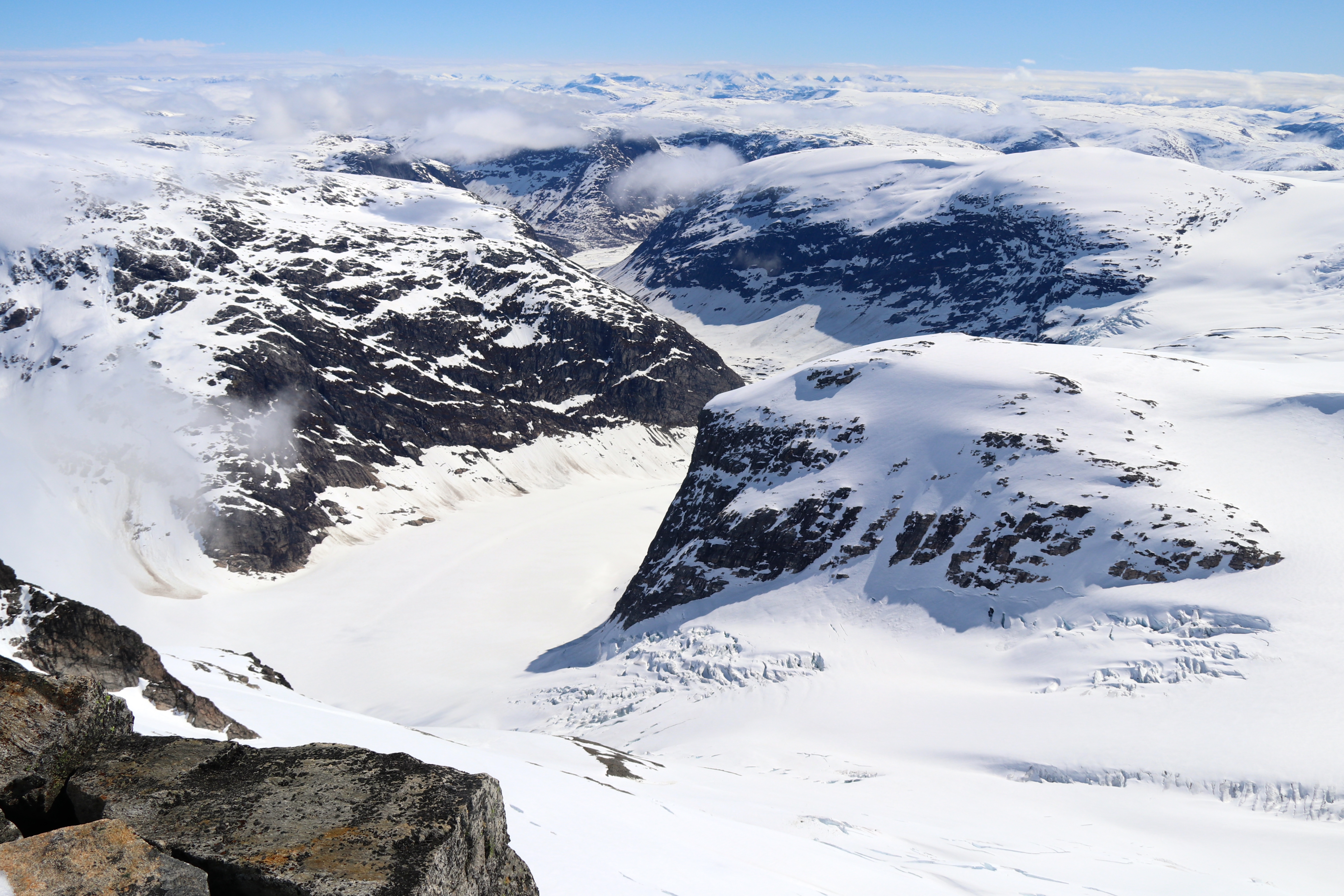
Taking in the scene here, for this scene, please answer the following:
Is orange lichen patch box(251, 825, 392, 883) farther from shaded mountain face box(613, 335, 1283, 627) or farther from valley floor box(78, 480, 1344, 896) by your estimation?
shaded mountain face box(613, 335, 1283, 627)

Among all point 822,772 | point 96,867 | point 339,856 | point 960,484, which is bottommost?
point 822,772

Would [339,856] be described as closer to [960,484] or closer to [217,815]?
[217,815]

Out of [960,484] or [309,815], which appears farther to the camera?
[960,484]

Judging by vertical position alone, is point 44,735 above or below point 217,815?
above

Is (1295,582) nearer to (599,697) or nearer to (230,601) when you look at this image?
(599,697)

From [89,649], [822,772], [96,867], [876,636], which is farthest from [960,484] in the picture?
[96,867]

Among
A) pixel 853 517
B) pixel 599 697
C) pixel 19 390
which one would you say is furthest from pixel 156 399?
pixel 853 517
